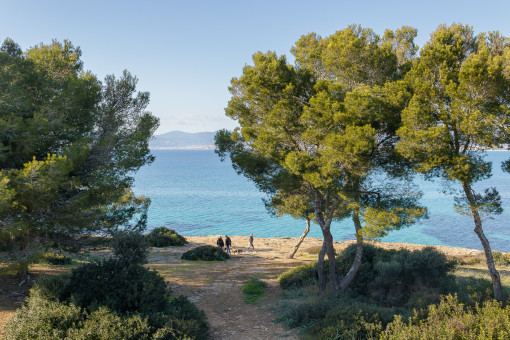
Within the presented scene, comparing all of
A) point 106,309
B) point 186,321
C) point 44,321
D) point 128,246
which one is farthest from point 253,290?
point 44,321

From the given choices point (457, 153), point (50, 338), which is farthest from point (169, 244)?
point (457, 153)

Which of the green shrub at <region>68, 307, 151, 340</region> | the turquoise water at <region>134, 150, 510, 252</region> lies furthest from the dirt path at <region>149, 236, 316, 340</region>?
the turquoise water at <region>134, 150, 510, 252</region>

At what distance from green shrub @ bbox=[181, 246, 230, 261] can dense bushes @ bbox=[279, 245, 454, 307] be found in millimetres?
6833

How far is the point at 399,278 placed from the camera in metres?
11.9

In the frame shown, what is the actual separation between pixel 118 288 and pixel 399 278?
9.61 meters

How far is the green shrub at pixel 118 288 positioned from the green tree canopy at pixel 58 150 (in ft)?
5.32

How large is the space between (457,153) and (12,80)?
13946 mm

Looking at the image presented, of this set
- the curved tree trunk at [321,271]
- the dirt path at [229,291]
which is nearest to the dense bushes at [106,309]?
the dirt path at [229,291]

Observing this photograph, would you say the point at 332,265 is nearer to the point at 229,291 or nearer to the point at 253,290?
the point at 253,290

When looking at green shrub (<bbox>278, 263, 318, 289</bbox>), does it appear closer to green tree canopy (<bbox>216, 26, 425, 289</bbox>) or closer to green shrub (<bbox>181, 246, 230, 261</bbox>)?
green tree canopy (<bbox>216, 26, 425, 289</bbox>)

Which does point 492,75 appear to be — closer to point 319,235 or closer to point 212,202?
point 319,235

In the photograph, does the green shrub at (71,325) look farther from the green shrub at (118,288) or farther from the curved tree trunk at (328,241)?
the curved tree trunk at (328,241)

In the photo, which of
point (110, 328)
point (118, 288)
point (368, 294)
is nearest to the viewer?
point (110, 328)

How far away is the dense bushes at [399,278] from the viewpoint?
11.2 meters
